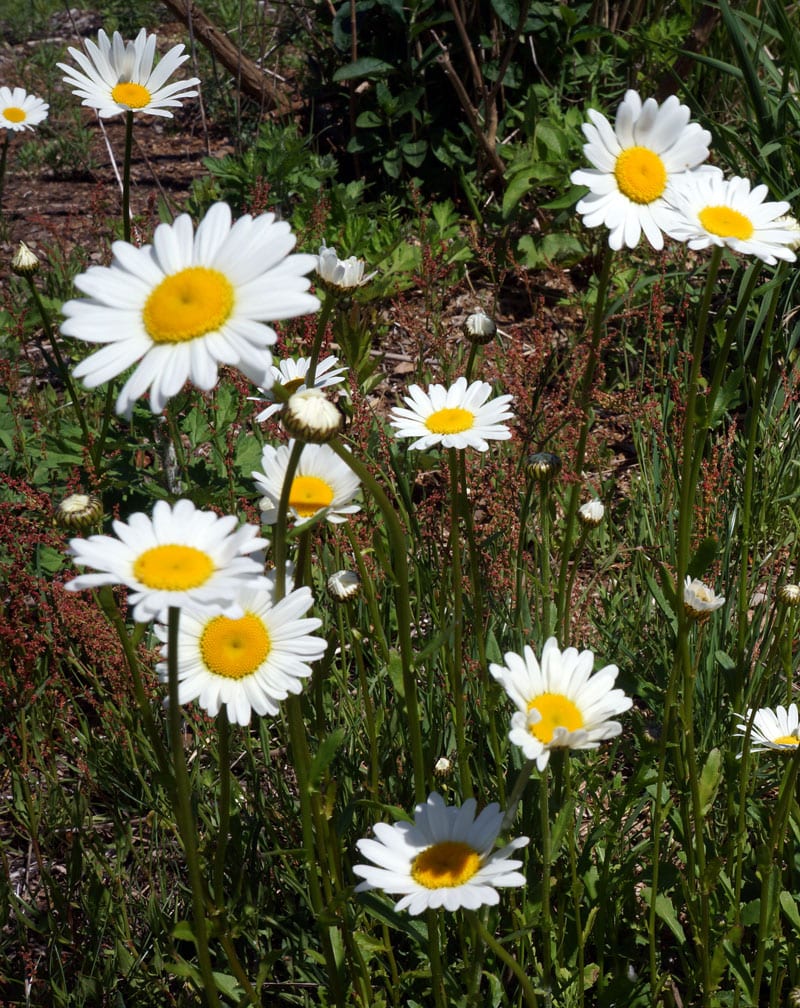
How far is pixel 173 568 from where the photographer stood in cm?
99

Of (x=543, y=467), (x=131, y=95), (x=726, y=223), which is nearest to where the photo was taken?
(x=726, y=223)

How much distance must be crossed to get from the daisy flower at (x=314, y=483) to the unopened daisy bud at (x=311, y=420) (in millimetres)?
327

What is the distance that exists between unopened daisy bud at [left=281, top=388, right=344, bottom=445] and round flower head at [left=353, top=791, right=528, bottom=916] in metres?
0.47

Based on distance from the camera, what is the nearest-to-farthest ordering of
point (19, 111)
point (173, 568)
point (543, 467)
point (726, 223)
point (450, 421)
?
point (173, 568) < point (726, 223) < point (543, 467) < point (450, 421) < point (19, 111)

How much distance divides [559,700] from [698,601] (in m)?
0.28

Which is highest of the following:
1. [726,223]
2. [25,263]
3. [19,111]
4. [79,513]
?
[19,111]

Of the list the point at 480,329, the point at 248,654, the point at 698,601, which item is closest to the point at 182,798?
the point at 248,654

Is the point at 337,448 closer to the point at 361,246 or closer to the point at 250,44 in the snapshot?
the point at 361,246

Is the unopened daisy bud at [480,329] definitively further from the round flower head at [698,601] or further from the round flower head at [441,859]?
the round flower head at [441,859]

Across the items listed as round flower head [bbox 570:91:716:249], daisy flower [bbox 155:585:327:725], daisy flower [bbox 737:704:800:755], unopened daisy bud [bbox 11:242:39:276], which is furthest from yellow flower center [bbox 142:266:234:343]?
unopened daisy bud [bbox 11:242:39:276]

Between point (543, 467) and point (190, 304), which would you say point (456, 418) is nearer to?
point (543, 467)

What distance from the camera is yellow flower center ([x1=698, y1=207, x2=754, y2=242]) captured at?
1.33 meters

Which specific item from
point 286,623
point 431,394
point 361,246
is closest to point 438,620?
point 431,394

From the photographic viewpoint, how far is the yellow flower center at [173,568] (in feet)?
3.21
